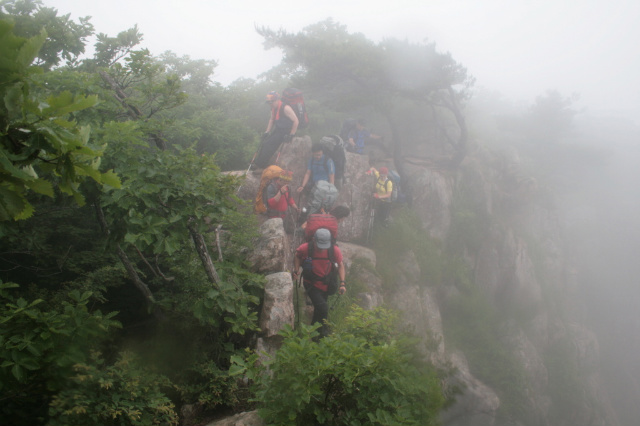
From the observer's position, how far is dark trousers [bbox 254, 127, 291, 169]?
965 cm

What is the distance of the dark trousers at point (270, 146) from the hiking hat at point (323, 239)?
4.46 meters

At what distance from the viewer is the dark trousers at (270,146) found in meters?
9.65

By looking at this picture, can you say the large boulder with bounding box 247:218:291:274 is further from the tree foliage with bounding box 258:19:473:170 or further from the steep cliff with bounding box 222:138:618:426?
the tree foliage with bounding box 258:19:473:170

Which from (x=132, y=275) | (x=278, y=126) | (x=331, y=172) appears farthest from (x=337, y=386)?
(x=278, y=126)

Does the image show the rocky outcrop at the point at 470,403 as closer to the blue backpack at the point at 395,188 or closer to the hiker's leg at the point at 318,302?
the hiker's leg at the point at 318,302

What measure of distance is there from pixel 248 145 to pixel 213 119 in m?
1.23

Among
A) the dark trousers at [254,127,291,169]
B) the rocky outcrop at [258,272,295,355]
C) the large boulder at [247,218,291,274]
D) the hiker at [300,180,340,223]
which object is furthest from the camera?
the dark trousers at [254,127,291,169]

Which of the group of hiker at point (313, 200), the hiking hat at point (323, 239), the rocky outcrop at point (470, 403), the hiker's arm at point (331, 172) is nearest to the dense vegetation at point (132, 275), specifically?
the group of hiker at point (313, 200)

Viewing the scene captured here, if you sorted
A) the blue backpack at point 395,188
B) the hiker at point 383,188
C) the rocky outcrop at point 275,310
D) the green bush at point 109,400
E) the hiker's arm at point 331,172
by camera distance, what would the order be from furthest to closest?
the blue backpack at point 395,188 → the hiker at point 383,188 → the hiker's arm at point 331,172 → the rocky outcrop at point 275,310 → the green bush at point 109,400

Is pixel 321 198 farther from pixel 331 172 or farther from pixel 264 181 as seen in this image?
pixel 264 181

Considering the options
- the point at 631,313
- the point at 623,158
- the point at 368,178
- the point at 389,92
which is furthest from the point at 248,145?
the point at 623,158

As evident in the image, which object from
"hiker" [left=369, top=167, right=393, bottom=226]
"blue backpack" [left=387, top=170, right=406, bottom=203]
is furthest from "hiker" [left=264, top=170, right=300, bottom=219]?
"blue backpack" [left=387, top=170, right=406, bottom=203]

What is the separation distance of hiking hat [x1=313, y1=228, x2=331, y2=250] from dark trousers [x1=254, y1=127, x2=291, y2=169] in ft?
14.6

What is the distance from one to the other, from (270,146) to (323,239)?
4785mm
